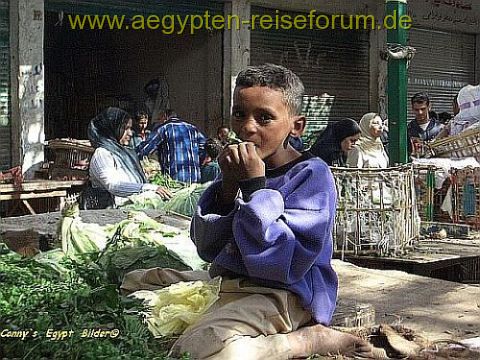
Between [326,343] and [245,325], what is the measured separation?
0.34 metres

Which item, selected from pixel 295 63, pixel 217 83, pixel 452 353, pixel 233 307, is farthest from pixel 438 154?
pixel 233 307

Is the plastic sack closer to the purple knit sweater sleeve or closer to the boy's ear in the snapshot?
the boy's ear

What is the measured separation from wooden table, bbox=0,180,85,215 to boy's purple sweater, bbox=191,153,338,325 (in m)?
4.13

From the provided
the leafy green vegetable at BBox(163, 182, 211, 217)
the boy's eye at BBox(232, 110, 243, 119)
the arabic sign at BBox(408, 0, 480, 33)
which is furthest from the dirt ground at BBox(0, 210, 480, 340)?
the arabic sign at BBox(408, 0, 480, 33)

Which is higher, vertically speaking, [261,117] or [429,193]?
[261,117]

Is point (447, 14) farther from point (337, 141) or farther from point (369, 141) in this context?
point (337, 141)

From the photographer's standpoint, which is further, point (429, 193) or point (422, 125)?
point (422, 125)

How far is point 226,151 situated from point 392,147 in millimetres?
4139

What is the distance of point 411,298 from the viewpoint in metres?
4.02

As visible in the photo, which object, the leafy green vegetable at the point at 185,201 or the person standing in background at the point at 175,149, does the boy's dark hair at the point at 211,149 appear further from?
the leafy green vegetable at the point at 185,201

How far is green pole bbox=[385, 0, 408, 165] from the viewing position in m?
6.27

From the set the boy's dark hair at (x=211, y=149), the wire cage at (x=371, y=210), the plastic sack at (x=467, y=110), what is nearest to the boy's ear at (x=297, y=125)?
the wire cage at (x=371, y=210)

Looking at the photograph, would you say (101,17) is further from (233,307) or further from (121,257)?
(233,307)

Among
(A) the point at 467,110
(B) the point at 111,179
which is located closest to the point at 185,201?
(B) the point at 111,179
